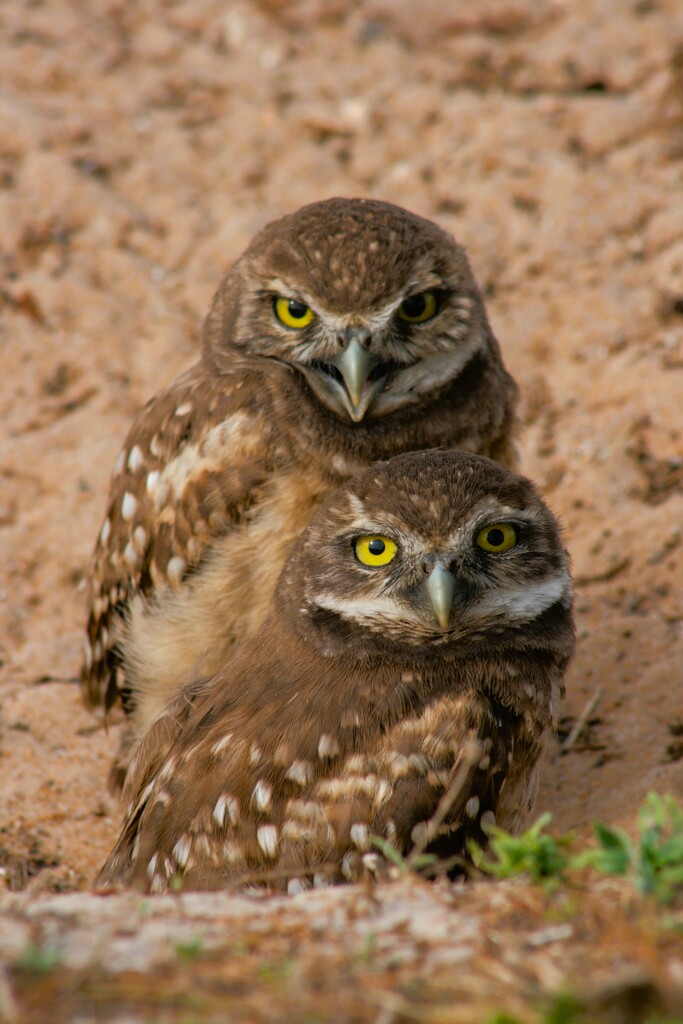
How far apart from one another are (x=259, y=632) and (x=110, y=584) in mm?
1122

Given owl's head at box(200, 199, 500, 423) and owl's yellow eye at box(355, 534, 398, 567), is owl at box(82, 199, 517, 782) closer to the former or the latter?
owl's head at box(200, 199, 500, 423)

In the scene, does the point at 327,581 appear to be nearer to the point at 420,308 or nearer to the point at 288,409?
the point at 288,409

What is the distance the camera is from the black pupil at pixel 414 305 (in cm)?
420

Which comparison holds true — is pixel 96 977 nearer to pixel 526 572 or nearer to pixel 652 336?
pixel 526 572

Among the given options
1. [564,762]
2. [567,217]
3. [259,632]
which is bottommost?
[564,762]

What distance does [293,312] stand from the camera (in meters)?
4.25

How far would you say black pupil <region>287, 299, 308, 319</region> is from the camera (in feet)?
13.8

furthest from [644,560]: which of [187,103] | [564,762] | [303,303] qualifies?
[187,103]

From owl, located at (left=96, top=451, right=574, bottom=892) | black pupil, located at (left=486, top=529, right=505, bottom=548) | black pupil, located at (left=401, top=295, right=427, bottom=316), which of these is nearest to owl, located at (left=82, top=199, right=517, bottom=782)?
black pupil, located at (left=401, top=295, right=427, bottom=316)

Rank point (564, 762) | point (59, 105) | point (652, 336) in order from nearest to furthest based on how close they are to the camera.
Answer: point (564, 762) < point (652, 336) < point (59, 105)

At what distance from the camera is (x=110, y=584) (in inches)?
187

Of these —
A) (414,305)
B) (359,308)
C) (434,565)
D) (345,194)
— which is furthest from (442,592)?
(345,194)

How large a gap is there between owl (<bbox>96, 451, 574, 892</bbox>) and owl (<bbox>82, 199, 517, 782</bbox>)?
452 millimetres

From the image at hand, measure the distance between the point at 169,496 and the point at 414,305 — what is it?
Answer: 1086mm
